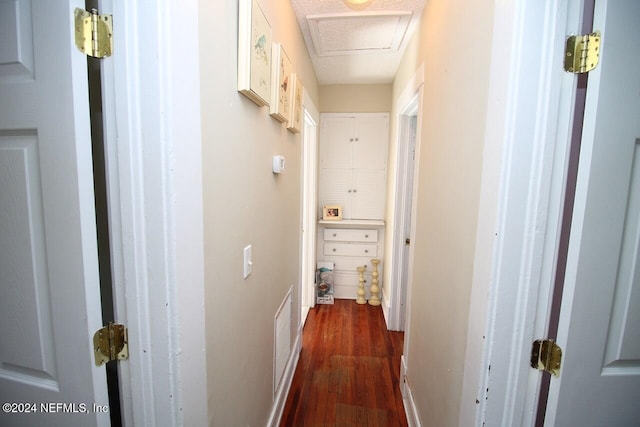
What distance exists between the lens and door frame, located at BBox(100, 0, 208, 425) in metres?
0.58

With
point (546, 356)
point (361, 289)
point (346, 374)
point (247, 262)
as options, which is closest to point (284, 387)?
point (346, 374)

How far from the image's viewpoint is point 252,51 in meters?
0.96

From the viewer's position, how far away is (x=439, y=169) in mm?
1307

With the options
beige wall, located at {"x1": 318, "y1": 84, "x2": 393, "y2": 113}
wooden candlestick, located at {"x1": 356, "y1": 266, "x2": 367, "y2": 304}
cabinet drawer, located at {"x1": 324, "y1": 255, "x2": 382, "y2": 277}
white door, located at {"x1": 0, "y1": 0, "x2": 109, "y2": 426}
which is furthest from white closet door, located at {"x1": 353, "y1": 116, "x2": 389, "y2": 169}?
white door, located at {"x1": 0, "y1": 0, "x2": 109, "y2": 426}

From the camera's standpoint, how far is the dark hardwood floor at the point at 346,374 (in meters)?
1.69

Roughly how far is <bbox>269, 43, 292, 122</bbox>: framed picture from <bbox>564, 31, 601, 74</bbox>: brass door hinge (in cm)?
104

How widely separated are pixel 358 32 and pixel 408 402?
2.55m

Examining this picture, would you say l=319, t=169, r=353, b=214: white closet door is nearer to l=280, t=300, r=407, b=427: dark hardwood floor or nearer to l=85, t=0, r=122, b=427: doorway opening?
l=280, t=300, r=407, b=427: dark hardwood floor

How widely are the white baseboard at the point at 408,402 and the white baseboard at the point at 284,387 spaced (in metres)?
0.78

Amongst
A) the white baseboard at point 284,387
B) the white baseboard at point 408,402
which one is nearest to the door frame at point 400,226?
the white baseboard at point 408,402

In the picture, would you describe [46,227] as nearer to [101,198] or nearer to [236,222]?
[101,198]

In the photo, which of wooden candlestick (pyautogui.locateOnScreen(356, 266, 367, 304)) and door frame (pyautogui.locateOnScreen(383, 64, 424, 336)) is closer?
door frame (pyautogui.locateOnScreen(383, 64, 424, 336))

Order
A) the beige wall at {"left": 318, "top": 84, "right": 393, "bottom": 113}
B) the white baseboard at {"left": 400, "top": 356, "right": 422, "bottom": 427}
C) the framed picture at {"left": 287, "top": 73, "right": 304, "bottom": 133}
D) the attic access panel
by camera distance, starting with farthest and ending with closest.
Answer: the beige wall at {"left": 318, "top": 84, "right": 393, "bottom": 113}, the attic access panel, the framed picture at {"left": 287, "top": 73, "right": 304, "bottom": 133}, the white baseboard at {"left": 400, "top": 356, "right": 422, "bottom": 427}

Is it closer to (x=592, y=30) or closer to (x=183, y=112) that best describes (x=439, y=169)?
(x=592, y=30)
